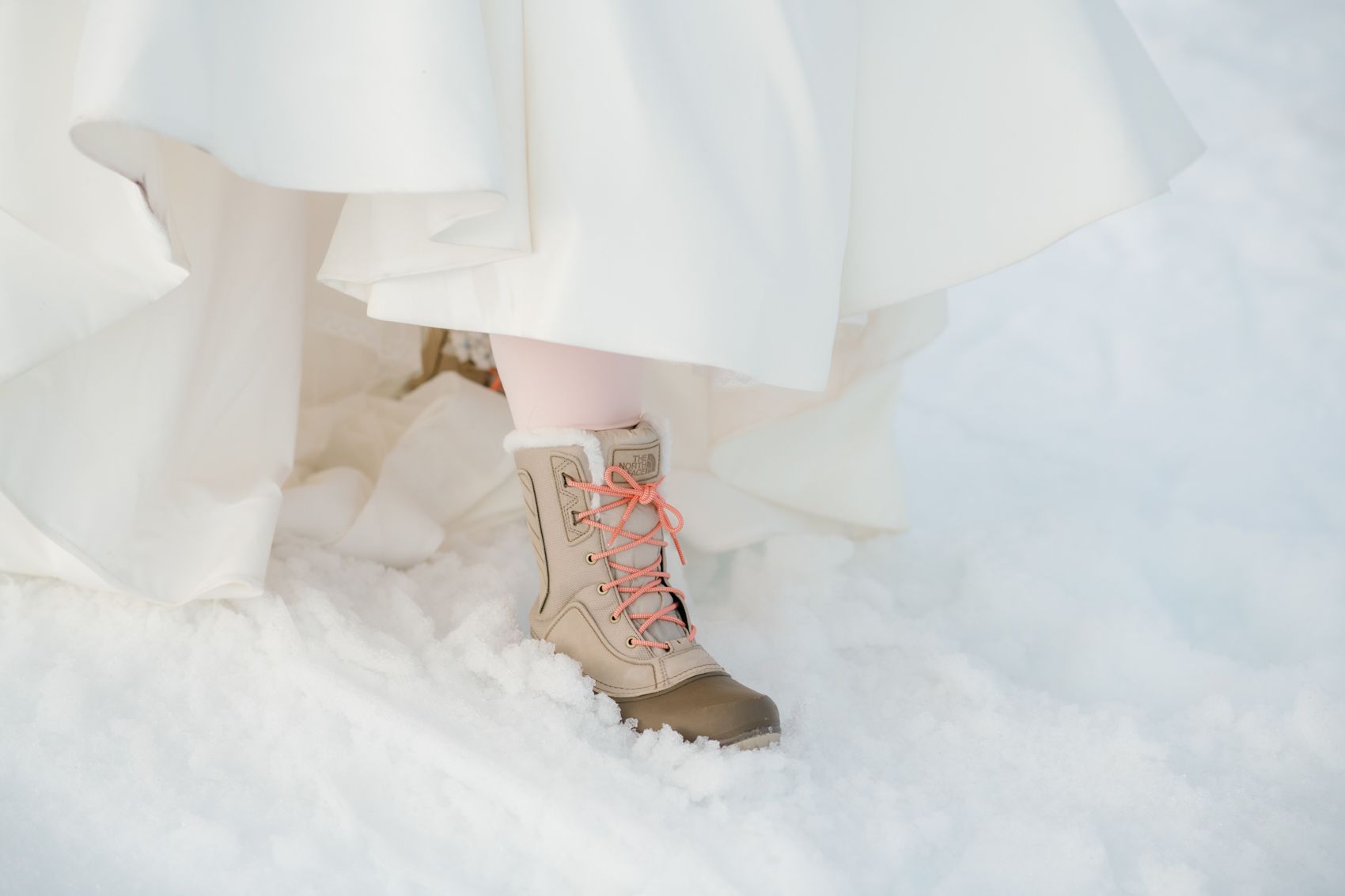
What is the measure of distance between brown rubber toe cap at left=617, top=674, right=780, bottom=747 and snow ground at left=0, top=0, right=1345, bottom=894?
20 millimetres

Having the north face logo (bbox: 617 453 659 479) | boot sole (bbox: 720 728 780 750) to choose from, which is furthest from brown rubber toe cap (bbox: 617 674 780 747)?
the north face logo (bbox: 617 453 659 479)

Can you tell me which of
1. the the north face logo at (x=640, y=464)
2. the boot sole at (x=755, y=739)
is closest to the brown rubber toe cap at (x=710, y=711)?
the boot sole at (x=755, y=739)

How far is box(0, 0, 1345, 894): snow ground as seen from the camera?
665 mm

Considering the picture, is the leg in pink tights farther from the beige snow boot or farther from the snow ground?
the snow ground

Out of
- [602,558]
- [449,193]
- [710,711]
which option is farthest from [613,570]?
[449,193]

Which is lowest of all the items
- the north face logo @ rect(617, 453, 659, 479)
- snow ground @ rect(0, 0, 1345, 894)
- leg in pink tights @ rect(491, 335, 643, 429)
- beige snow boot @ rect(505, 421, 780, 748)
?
snow ground @ rect(0, 0, 1345, 894)

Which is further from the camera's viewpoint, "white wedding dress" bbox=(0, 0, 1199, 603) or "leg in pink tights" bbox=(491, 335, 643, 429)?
"leg in pink tights" bbox=(491, 335, 643, 429)

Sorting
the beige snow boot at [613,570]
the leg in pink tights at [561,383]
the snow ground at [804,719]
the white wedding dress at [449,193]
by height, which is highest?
the white wedding dress at [449,193]

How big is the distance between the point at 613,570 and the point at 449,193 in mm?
331

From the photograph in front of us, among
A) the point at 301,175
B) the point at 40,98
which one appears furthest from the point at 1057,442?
the point at 40,98

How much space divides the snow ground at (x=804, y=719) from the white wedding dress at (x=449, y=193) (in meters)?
0.10

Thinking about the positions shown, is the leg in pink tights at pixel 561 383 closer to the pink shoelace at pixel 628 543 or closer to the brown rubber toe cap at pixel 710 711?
the pink shoelace at pixel 628 543

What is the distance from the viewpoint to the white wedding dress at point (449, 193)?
0.63 meters

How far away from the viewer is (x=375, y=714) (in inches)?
29.8
